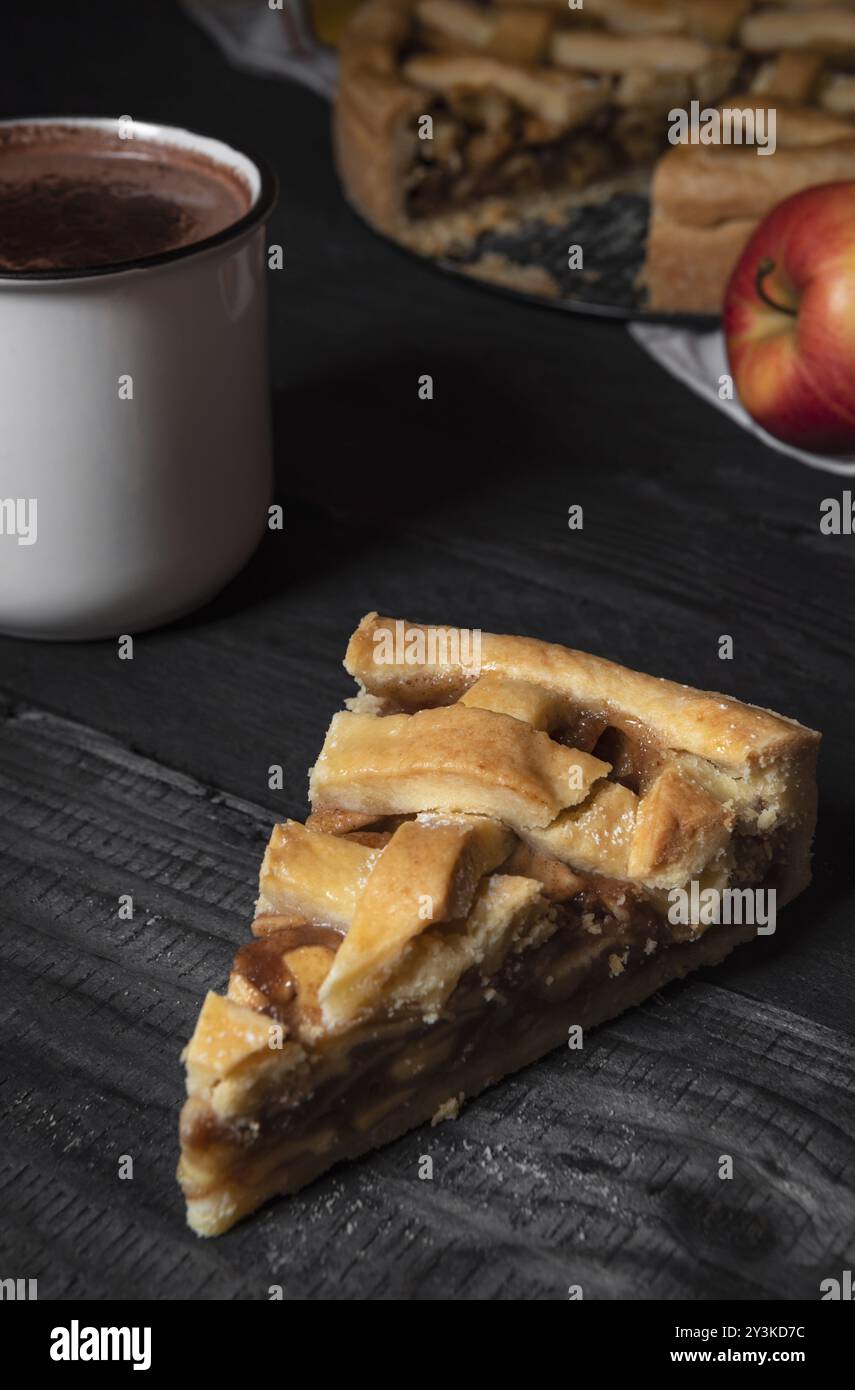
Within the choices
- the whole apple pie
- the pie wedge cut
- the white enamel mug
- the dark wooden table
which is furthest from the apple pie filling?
the pie wedge cut

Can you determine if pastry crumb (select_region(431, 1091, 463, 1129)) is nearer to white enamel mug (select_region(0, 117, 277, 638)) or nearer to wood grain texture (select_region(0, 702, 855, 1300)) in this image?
wood grain texture (select_region(0, 702, 855, 1300))

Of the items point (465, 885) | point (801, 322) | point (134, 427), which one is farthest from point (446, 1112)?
point (801, 322)

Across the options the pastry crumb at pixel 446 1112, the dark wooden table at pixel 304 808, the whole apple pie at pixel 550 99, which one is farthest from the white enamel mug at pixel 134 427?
the whole apple pie at pixel 550 99

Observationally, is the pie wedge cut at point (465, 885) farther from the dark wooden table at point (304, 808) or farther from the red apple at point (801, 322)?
the red apple at point (801, 322)

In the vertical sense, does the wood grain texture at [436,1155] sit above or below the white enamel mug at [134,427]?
below

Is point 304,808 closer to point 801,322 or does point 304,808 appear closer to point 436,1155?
point 436,1155

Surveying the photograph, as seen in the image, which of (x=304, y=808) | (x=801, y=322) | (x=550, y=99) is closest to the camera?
(x=304, y=808)
